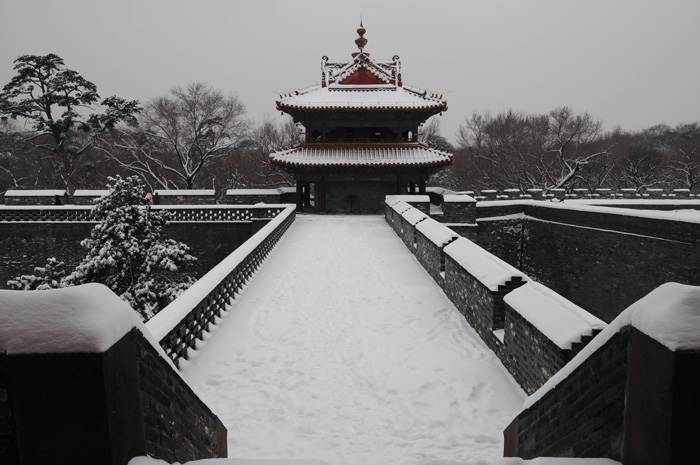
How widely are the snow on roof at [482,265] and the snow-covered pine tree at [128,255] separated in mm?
7979

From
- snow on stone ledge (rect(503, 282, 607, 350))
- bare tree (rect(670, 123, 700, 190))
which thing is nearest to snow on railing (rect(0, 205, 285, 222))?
snow on stone ledge (rect(503, 282, 607, 350))

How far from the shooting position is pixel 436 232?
9.11 metres

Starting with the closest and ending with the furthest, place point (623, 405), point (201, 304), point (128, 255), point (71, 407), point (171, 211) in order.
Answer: point (71, 407), point (623, 405), point (201, 304), point (128, 255), point (171, 211)

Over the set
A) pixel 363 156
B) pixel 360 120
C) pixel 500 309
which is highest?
pixel 360 120

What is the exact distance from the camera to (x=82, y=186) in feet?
100

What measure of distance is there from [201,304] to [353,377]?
2444mm

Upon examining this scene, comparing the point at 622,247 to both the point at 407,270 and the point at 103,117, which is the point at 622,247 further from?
the point at 103,117

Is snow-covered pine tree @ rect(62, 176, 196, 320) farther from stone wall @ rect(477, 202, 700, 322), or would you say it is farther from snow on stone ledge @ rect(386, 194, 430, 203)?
stone wall @ rect(477, 202, 700, 322)

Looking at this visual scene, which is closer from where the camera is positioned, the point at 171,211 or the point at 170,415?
the point at 170,415

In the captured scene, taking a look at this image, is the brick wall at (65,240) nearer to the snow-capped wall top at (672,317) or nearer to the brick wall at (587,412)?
the brick wall at (587,412)

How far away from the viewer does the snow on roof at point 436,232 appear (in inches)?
A: 330

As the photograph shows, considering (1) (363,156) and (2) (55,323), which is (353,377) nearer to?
(2) (55,323)

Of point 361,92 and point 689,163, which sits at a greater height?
point 361,92

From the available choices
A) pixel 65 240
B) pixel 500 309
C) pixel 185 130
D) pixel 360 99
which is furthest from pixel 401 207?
pixel 185 130
